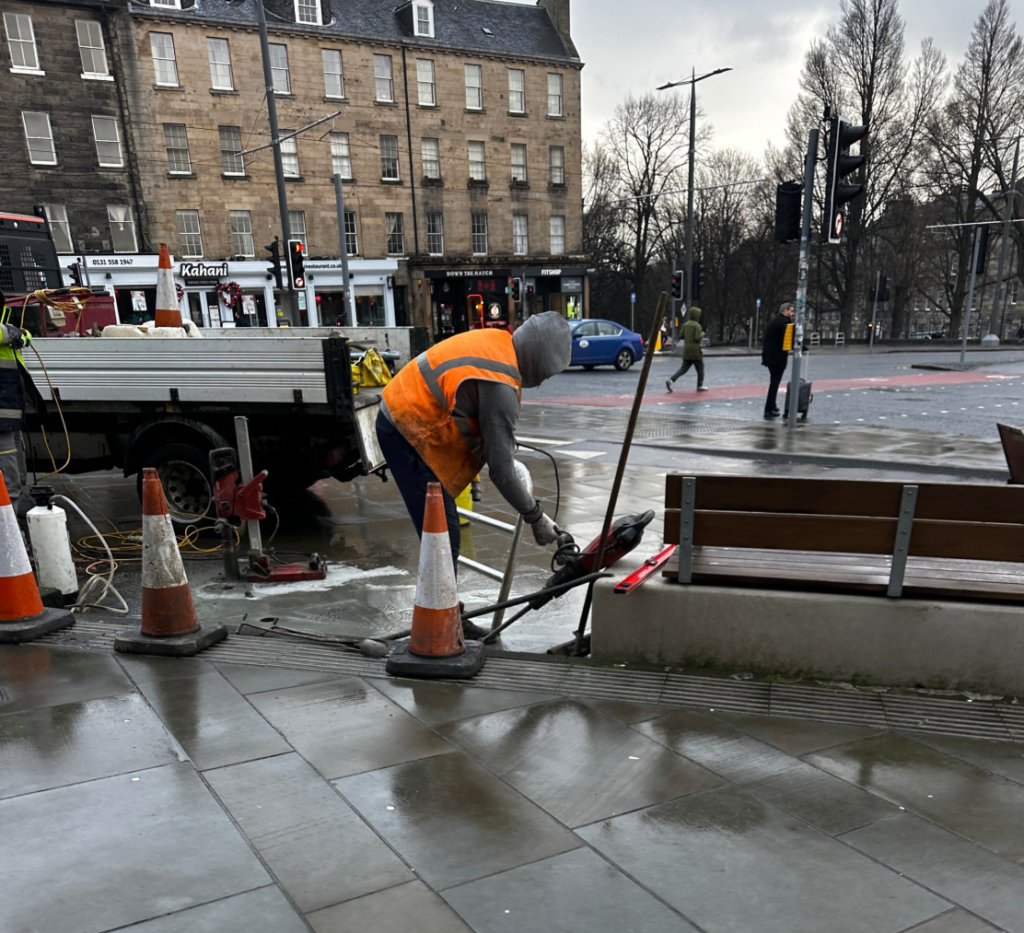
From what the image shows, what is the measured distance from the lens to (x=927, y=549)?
3.29 meters

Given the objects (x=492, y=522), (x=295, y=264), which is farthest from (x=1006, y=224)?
(x=492, y=522)

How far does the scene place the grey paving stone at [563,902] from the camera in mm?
2064

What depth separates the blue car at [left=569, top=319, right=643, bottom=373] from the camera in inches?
934

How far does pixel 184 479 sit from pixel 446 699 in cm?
406

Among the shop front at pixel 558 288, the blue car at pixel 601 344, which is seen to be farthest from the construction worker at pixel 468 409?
the shop front at pixel 558 288

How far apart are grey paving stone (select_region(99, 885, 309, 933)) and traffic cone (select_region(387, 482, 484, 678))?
1.52 meters

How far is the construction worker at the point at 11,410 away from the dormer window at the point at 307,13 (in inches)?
1324

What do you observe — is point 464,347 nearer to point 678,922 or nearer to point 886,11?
point 678,922

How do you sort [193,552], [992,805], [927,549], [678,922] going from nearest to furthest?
1. [678,922]
2. [992,805]
3. [927,549]
4. [193,552]

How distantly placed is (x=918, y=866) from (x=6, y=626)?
14.1ft

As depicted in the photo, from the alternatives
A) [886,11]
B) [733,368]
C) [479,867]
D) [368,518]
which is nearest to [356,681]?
[479,867]

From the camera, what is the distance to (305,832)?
2.48m

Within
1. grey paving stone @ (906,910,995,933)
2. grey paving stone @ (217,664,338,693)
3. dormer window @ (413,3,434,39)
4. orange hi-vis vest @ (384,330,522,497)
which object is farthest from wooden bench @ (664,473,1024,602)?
dormer window @ (413,3,434,39)

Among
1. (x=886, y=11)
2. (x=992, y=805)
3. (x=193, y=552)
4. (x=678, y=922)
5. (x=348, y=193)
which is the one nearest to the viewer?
(x=678, y=922)
